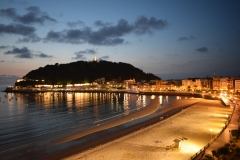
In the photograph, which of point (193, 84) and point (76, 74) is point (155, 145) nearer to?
point (193, 84)

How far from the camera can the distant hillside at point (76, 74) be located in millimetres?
164875

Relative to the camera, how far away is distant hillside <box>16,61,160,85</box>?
165 meters

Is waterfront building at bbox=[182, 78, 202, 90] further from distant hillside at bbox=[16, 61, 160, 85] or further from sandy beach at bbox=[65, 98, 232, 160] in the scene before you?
sandy beach at bbox=[65, 98, 232, 160]

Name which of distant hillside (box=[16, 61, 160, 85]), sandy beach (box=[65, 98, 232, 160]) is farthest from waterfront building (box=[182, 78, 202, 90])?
sandy beach (box=[65, 98, 232, 160])

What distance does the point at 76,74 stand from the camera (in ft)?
580

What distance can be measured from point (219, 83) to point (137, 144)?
98973 mm

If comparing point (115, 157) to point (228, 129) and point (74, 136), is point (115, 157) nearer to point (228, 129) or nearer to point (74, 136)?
point (74, 136)

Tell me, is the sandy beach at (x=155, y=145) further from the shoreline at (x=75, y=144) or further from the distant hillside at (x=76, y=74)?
the distant hillside at (x=76, y=74)

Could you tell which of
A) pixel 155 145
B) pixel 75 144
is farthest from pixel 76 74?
pixel 155 145

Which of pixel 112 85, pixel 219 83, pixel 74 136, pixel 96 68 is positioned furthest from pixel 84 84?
pixel 74 136

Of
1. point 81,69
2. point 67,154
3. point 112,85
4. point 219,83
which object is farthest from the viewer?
point 81,69

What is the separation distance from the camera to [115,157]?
15094 mm

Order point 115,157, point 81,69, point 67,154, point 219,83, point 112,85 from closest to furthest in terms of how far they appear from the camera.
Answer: point 115,157 → point 67,154 → point 219,83 → point 112,85 → point 81,69

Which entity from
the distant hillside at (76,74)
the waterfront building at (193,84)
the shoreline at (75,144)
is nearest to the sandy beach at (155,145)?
the shoreline at (75,144)
